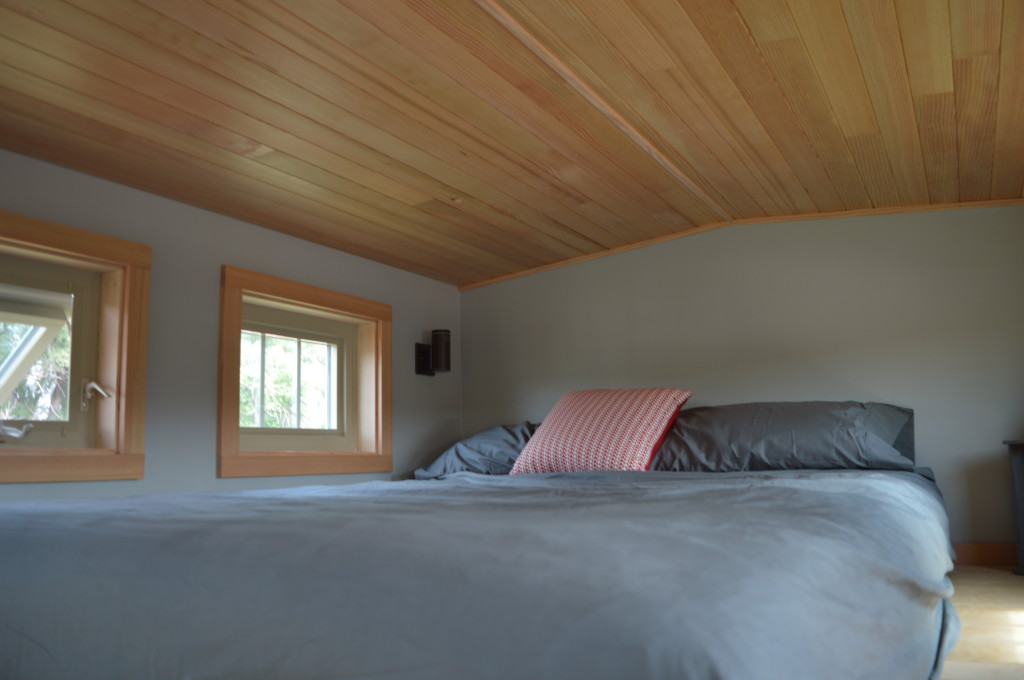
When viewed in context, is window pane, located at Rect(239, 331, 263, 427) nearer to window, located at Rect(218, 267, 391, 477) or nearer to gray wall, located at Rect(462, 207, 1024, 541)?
window, located at Rect(218, 267, 391, 477)

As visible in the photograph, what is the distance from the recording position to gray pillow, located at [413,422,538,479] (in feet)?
11.9

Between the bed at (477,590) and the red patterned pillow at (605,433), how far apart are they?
1.35 m

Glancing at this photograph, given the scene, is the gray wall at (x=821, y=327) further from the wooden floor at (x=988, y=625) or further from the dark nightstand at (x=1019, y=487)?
the wooden floor at (x=988, y=625)

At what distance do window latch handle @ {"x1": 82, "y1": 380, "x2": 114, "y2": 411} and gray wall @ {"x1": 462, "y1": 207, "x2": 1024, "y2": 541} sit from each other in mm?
2026

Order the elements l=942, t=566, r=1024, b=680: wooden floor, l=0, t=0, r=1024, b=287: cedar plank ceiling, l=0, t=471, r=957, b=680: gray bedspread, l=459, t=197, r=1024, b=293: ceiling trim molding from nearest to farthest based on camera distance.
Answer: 1. l=0, t=471, r=957, b=680: gray bedspread
2. l=942, t=566, r=1024, b=680: wooden floor
3. l=0, t=0, r=1024, b=287: cedar plank ceiling
4. l=459, t=197, r=1024, b=293: ceiling trim molding

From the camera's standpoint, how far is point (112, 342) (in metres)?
2.80

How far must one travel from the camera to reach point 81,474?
2.62 m

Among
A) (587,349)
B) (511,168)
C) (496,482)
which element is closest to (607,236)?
(587,349)

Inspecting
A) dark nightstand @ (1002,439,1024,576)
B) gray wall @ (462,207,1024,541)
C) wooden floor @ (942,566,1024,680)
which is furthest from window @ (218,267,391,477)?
dark nightstand @ (1002,439,1024,576)

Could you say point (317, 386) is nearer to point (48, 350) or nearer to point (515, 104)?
point (48, 350)

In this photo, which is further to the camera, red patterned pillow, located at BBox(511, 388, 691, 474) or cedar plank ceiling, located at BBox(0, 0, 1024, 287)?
red patterned pillow, located at BBox(511, 388, 691, 474)

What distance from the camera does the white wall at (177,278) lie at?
8.59 feet

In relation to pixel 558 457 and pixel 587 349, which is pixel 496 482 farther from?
pixel 587 349

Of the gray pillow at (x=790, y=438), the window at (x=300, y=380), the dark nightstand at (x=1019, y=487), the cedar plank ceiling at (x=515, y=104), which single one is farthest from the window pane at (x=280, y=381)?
the dark nightstand at (x=1019, y=487)
